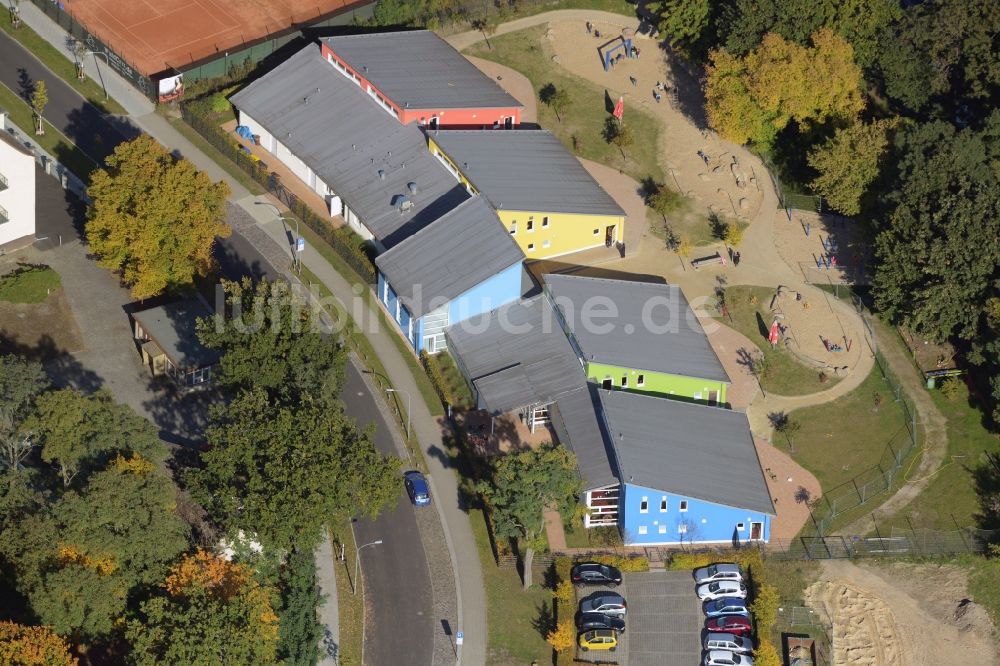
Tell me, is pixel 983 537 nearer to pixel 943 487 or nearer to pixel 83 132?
pixel 943 487

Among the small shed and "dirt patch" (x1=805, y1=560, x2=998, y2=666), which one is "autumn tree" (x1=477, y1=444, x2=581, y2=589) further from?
the small shed

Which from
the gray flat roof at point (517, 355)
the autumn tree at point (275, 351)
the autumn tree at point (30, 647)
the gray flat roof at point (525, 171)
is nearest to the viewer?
the autumn tree at point (30, 647)

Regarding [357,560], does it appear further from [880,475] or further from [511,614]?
[880,475]

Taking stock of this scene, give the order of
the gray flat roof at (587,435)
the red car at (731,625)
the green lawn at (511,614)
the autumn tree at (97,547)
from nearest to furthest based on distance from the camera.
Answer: the autumn tree at (97,547)
the green lawn at (511,614)
the red car at (731,625)
the gray flat roof at (587,435)

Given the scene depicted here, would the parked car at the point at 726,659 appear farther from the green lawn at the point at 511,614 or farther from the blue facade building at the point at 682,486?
the green lawn at the point at 511,614

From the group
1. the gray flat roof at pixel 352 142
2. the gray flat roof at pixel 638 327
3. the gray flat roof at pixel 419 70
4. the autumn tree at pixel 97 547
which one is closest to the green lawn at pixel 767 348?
the gray flat roof at pixel 638 327

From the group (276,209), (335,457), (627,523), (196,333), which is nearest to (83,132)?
(276,209)
